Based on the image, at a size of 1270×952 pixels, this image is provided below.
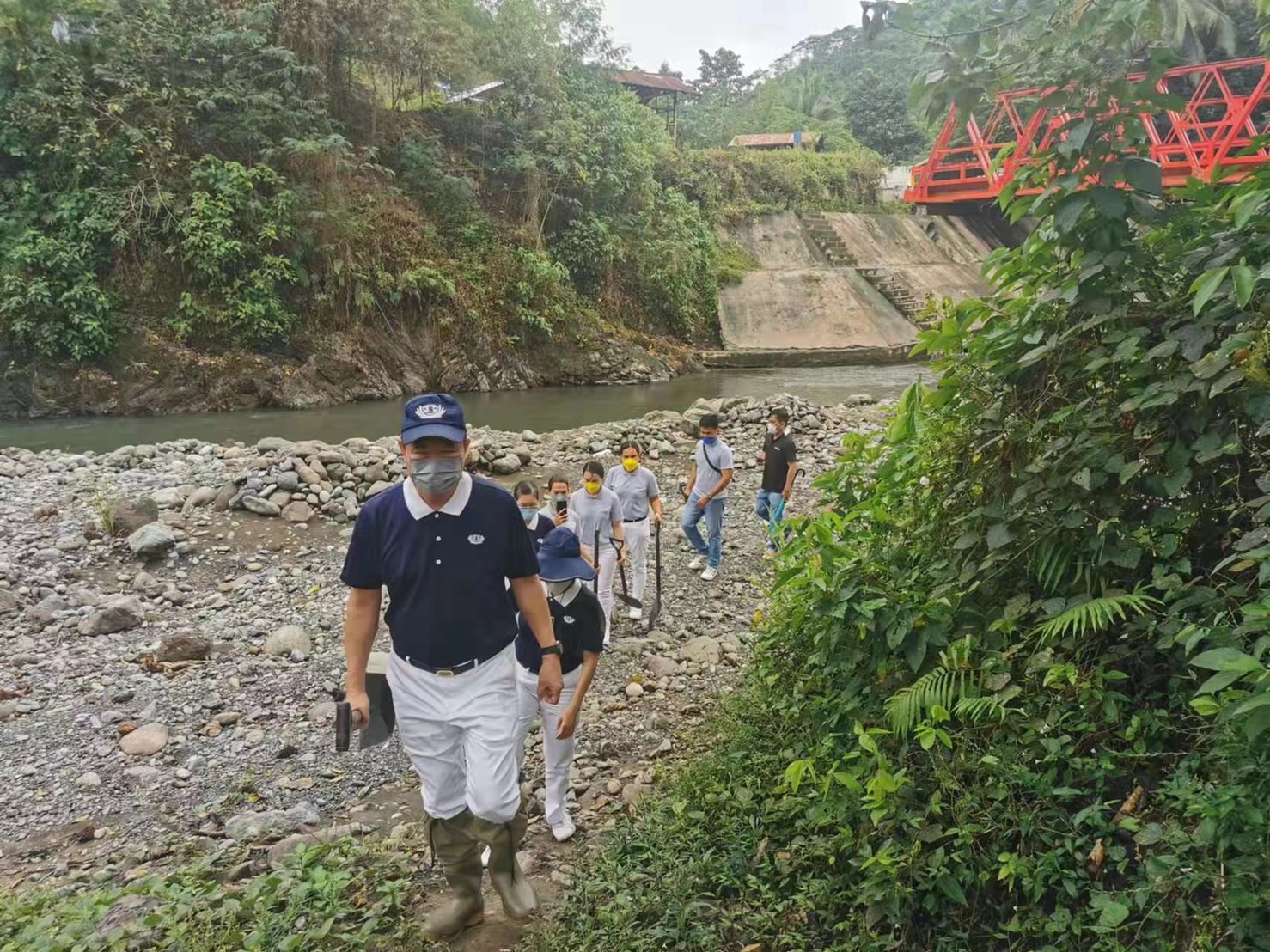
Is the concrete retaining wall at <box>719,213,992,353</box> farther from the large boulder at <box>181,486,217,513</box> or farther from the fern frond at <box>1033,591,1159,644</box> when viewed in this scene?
the fern frond at <box>1033,591,1159,644</box>

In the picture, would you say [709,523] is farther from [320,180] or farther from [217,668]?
[320,180]

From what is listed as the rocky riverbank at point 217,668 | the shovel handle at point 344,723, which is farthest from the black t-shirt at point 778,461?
the shovel handle at point 344,723

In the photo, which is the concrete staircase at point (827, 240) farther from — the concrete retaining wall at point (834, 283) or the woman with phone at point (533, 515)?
the woman with phone at point (533, 515)

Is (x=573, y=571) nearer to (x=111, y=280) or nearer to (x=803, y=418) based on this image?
(x=803, y=418)

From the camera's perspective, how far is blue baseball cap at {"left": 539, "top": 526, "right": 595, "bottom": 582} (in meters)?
3.49

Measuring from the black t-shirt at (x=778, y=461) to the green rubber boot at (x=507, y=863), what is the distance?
483 centimetres

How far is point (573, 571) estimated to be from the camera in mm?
3500

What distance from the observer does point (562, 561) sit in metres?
3.54

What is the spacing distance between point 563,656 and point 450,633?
0.80 m

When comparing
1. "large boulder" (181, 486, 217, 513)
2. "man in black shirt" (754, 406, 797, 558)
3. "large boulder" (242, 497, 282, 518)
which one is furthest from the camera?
"large boulder" (181, 486, 217, 513)

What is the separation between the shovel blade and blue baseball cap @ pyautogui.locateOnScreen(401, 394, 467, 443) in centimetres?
89

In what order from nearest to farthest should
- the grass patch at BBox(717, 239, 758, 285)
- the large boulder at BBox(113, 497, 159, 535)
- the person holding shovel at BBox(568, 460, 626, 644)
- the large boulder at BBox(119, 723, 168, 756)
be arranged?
the large boulder at BBox(119, 723, 168, 756) → the person holding shovel at BBox(568, 460, 626, 644) → the large boulder at BBox(113, 497, 159, 535) → the grass patch at BBox(717, 239, 758, 285)

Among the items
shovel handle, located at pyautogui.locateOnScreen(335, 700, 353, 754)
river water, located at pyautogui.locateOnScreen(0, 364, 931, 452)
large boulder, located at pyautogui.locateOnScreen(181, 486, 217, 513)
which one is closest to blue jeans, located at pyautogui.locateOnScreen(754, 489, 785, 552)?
shovel handle, located at pyautogui.locateOnScreen(335, 700, 353, 754)

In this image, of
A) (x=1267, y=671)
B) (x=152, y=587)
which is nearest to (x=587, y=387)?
(x=152, y=587)
